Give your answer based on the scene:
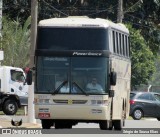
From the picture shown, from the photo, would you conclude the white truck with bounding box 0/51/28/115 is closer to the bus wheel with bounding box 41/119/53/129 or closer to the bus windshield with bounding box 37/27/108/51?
the bus wheel with bounding box 41/119/53/129

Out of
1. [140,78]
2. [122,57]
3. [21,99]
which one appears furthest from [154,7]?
[122,57]

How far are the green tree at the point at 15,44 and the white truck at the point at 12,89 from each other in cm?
828

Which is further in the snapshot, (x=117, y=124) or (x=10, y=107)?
(x=10, y=107)

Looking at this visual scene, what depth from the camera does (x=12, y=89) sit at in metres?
42.0

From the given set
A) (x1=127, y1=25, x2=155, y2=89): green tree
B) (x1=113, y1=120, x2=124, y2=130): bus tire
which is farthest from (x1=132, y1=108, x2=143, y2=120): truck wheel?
(x1=127, y1=25, x2=155, y2=89): green tree

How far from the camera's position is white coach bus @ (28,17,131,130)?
24516 mm

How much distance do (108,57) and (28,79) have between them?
277cm

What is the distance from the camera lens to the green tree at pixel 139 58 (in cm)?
6412

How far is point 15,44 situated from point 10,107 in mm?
10958

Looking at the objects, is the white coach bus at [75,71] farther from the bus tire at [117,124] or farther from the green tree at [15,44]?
the green tree at [15,44]

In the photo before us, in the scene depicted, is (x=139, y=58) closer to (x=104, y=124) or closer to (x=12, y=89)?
(x=12, y=89)

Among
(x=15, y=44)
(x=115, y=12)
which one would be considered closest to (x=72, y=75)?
(x=15, y=44)

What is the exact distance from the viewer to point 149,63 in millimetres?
70312

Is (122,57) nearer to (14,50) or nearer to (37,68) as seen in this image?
(37,68)
